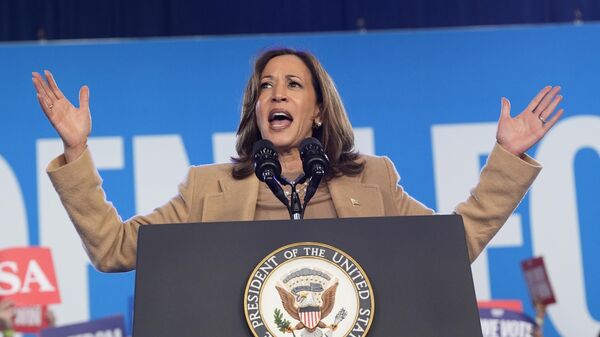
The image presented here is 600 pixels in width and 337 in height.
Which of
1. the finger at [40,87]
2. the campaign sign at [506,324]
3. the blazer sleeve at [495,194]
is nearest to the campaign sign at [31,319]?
the campaign sign at [506,324]

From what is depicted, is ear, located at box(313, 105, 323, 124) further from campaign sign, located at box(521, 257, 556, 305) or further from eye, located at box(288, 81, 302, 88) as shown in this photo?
campaign sign, located at box(521, 257, 556, 305)

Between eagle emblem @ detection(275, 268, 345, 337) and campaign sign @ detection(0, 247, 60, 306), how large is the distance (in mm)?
2902

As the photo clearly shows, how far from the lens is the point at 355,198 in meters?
2.32

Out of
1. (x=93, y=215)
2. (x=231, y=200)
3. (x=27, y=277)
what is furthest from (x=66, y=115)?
(x=27, y=277)

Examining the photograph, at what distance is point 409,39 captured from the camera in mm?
4762

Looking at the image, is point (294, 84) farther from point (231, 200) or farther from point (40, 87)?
point (40, 87)

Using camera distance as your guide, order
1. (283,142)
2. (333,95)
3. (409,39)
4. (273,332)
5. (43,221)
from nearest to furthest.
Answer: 1. (273,332)
2. (283,142)
3. (333,95)
4. (43,221)
5. (409,39)

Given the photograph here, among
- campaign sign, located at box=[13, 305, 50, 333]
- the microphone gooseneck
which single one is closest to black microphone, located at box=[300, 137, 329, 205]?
the microphone gooseneck

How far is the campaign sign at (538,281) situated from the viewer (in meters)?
4.45

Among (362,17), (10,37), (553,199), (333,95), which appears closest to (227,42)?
(362,17)

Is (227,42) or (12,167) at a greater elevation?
(227,42)

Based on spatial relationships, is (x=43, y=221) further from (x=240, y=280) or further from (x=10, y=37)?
(x=240, y=280)

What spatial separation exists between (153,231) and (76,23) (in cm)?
334

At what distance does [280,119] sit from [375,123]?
2.21 metres
